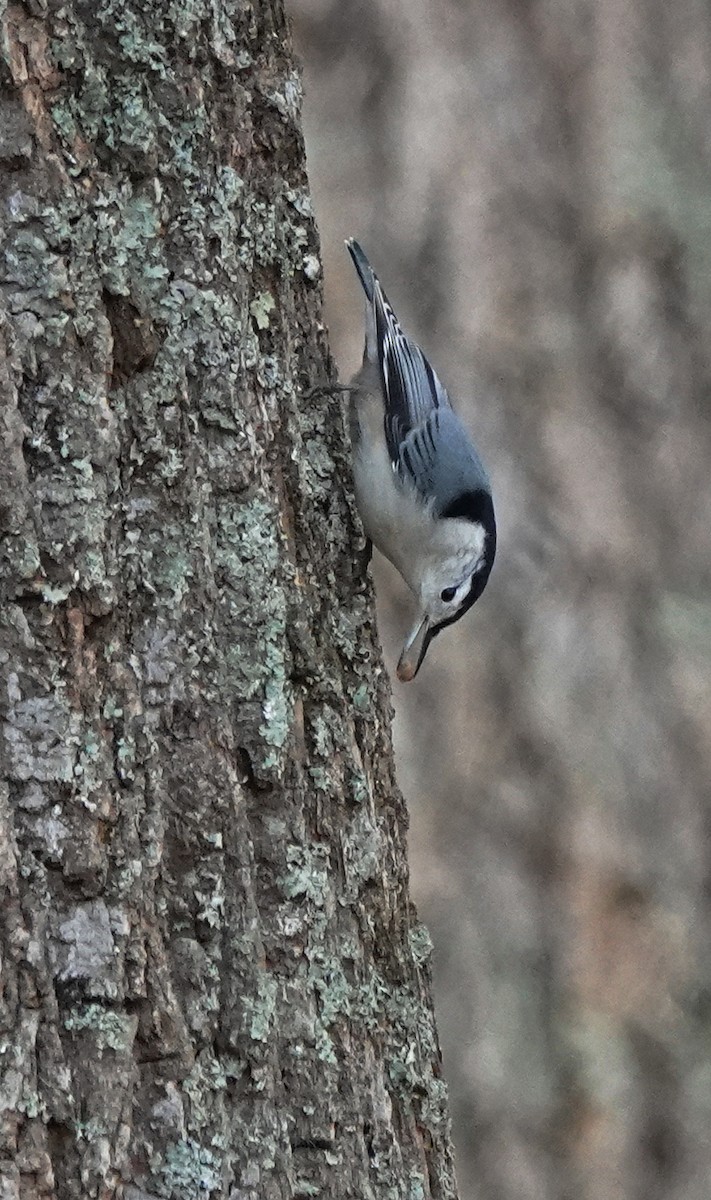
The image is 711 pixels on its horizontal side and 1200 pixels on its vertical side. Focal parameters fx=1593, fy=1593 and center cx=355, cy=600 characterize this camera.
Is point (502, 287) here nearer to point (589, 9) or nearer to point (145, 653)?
point (589, 9)

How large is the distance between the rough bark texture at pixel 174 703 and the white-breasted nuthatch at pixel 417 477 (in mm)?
868

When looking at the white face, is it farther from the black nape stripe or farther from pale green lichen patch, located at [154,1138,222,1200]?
pale green lichen patch, located at [154,1138,222,1200]

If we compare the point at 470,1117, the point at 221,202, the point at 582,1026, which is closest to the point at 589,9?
the point at 221,202

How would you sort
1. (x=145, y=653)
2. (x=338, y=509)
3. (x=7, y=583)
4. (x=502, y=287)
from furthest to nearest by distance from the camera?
1. (x=502, y=287)
2. (x=338, y=509)
3. (x=145, y=653)
4. (x=7, y=583)

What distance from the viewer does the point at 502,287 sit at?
289cm

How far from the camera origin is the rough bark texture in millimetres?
1419

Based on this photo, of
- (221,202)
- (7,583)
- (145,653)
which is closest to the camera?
(7,583)

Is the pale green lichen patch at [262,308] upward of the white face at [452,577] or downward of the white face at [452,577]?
downward

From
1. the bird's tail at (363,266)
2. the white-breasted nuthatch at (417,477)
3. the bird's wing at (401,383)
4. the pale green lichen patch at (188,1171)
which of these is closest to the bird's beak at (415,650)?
the white-breasted nuthatch at (417,477)

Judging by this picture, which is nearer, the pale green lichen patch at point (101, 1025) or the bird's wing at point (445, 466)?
the pale green lichen patch at point (101, 1025)

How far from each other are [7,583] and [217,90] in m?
0.66

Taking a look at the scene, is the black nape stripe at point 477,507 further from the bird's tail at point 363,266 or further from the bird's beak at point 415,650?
the bird's tail at point 363,266

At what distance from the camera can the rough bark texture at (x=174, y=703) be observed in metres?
1.42

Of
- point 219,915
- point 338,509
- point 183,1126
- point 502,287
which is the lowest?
point 183,1126
